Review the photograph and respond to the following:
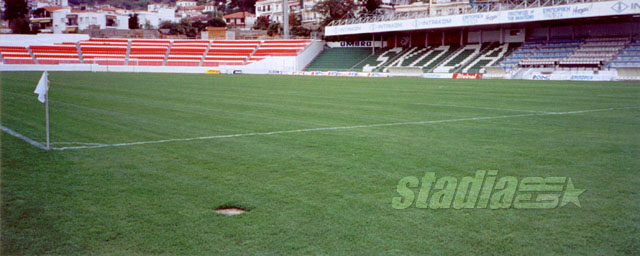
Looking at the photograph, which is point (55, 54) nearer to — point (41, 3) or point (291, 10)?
point (291, 10)

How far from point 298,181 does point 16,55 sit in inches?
2322

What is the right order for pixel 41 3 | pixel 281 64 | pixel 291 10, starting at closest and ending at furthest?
pixel 281 64 → pixel 291 10 → pixel 41 3

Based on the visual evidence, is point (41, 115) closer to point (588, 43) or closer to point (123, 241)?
point (123, 241)

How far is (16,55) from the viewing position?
5509cm

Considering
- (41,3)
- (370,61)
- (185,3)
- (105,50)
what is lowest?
(370,61)

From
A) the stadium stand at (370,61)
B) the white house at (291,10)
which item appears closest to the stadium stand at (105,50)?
the stadium stand at (370,61)

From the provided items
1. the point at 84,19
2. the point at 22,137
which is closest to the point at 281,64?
the point at 22,137

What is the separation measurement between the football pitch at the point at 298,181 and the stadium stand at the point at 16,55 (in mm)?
45949

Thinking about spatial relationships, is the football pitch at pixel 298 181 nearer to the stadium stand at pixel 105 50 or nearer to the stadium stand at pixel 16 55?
the stadium stand at pixel 16 55

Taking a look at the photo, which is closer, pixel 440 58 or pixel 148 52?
pixel 440 58

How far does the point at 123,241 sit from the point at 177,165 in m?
2.94

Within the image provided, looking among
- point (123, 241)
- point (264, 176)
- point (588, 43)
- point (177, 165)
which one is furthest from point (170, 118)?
point (588, 43)

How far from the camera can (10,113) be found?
12.6 meters

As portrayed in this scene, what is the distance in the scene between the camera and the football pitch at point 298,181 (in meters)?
4.13
